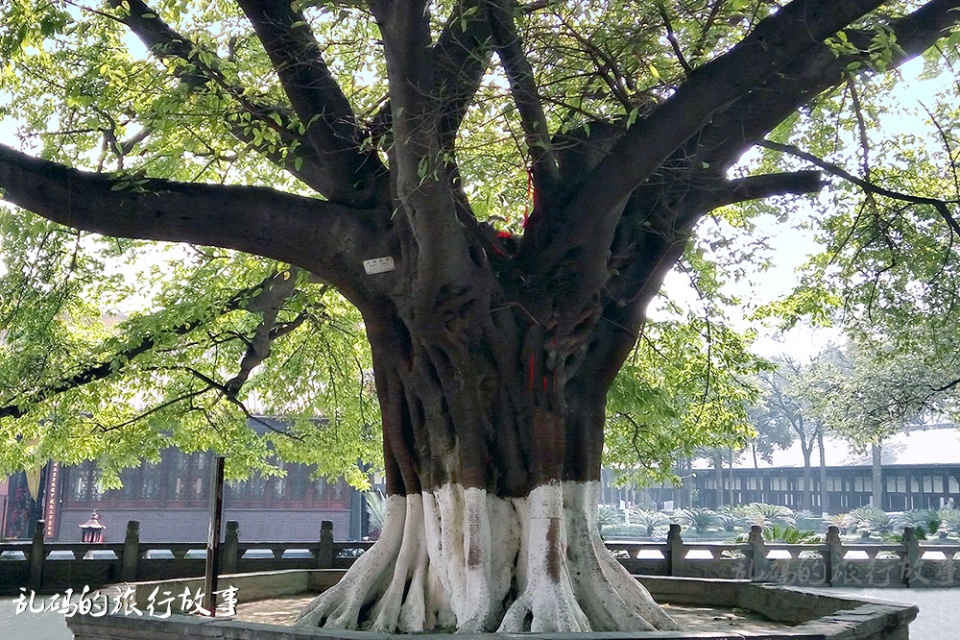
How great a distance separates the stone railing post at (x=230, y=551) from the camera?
19.4 metres

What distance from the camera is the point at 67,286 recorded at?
12414 mm

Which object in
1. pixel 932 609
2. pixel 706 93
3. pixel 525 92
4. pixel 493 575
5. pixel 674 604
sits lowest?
pixel 932 609

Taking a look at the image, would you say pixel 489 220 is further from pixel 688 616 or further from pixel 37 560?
pixel 37 560

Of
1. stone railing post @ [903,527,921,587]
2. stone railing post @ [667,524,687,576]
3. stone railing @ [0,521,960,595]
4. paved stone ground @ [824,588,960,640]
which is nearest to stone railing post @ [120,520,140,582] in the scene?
stone railing @ [0,521,960,595]

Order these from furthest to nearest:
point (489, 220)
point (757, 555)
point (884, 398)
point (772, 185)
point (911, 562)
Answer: point (884, 398) < point (911, 562) < point (757, 555) < point (489, 220) < point (772, 185)

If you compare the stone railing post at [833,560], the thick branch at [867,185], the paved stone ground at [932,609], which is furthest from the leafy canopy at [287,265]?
the stone railing post at [833,560]

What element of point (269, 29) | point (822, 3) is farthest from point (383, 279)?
point (822, 3)

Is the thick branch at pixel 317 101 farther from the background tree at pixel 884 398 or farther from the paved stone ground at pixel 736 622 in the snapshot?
the background tree at pixel 884 398

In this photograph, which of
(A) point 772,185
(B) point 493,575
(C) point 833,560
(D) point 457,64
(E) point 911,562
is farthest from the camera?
(E) point 911,562

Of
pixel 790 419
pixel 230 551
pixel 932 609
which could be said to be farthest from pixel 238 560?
pixel 790 419

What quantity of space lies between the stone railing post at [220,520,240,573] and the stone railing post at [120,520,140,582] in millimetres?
1925

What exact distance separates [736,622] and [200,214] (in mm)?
6873

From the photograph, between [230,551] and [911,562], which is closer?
[230,551]

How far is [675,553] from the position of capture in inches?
762
